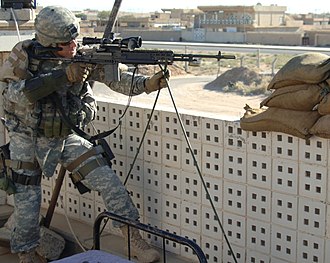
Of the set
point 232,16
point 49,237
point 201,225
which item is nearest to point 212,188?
point 201,225

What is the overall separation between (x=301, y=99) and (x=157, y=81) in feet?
3.28

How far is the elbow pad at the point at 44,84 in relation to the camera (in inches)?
176

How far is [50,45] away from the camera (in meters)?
4.68

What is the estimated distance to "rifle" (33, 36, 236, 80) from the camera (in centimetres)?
424

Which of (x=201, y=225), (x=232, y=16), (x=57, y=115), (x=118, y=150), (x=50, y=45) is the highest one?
Result: (x=50, y=45)

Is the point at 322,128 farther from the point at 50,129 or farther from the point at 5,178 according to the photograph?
the point at 5,178

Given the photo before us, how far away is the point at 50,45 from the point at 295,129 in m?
1.71

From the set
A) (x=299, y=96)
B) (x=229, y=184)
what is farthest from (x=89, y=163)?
(x=299, y=96)

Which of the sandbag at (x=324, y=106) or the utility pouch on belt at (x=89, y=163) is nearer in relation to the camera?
the sandbag at (x=324, y=106)

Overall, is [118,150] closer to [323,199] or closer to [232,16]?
[323,199]

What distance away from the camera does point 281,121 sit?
418 cm

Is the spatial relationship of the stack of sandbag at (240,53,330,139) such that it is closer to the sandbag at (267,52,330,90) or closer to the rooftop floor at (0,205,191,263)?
the sandbag at (267,52,330,90)

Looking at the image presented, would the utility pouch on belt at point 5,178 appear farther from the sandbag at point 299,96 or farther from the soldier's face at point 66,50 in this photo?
the sandbag at point 299,96

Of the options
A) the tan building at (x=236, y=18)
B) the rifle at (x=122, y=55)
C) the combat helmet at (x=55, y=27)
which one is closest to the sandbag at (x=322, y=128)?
the rifle at (x=122, y=55)
